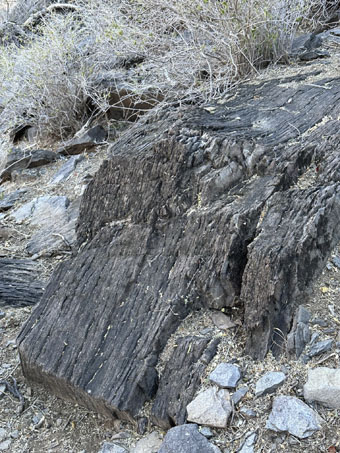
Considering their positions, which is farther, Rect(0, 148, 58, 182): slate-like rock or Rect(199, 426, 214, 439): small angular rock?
Rect(0, 148, 58, 182): slate-like rock

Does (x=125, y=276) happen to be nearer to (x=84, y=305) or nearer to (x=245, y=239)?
(x=84, y=305)

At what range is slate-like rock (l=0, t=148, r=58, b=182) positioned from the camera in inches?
222

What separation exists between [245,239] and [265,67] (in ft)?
8.01

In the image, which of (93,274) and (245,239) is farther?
(93,274)

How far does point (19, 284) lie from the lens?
386 cm

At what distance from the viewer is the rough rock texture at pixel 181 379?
98.6 inches

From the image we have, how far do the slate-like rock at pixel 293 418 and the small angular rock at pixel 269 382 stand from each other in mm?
66

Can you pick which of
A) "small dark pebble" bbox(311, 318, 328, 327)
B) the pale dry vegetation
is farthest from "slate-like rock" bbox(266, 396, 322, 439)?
the pale dry vegetation

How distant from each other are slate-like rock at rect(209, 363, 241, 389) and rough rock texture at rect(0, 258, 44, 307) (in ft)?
5.52

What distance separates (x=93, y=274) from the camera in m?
3.24

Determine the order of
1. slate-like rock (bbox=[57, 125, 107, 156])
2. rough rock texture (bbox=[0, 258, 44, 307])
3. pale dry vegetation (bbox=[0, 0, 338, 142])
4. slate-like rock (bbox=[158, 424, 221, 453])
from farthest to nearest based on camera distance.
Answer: slate-like rock (bbox=[57, 125, 107, 156]) → pale dry vegetation (bbox=[0, 0, 338, 142]) → rough rock texture (bbox=[0, 258, 44, 307]) → slate-like rock (bbox=[158, 424, 221, 453])

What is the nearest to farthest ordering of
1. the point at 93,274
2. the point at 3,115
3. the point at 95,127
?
the point at 93,274 → the point at 95,127 → the point at 3,115

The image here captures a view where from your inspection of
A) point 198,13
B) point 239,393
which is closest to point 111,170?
point 239,393

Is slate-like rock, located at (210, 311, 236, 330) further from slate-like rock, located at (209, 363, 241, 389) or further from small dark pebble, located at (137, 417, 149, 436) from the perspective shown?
small dark pebble, located at (137, 417, 149, 436)
